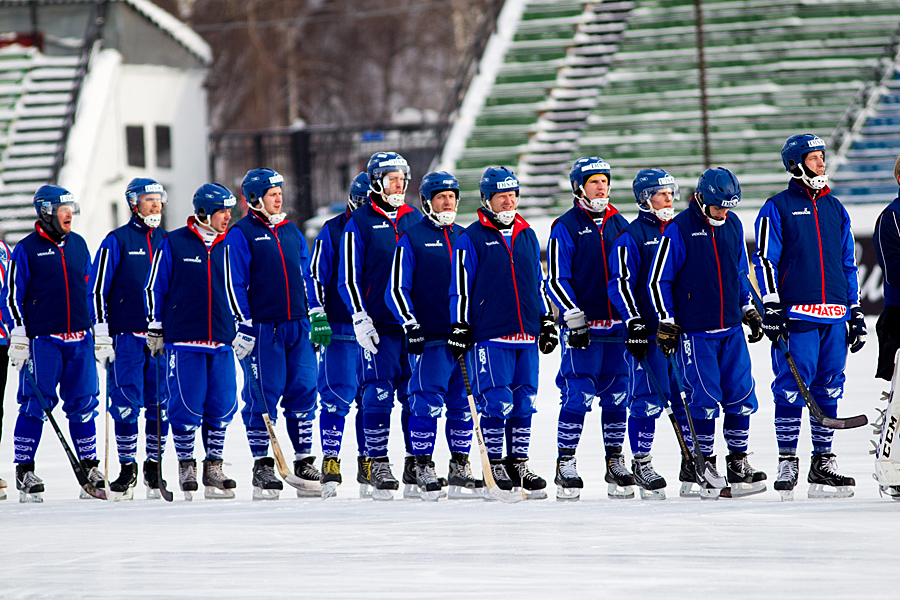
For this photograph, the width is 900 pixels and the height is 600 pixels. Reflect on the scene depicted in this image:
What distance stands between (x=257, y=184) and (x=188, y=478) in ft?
5.85

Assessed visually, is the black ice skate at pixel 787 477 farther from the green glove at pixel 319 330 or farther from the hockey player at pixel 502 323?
the green glove at pixel 319 330

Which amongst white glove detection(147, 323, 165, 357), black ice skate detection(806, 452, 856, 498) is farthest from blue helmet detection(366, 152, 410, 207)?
black ice skate detection(806, 452, 856, 498)

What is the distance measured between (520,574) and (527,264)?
103 inches

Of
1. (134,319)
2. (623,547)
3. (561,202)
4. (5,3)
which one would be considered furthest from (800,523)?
(5,3)

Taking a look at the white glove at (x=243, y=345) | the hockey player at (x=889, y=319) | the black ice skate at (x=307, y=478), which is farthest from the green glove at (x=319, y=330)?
the hockey player at (x=889, y=319)

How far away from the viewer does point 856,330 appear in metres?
7.34

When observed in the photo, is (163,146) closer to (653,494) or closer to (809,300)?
(653,494)

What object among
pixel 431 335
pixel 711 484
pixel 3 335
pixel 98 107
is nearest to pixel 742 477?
pixel 711 484

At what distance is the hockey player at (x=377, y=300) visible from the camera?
26.3ft

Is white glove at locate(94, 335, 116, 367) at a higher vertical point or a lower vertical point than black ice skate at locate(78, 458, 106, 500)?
higher

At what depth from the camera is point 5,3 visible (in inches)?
1004

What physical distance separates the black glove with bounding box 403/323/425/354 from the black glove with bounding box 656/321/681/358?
1.32 meters

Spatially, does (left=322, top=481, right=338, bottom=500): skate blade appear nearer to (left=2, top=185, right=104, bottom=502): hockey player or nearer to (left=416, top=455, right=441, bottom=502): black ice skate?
(left=416, top=455, right=441, bottom=502): black ice skate

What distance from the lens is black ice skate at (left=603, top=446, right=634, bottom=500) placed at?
7.59 meters
